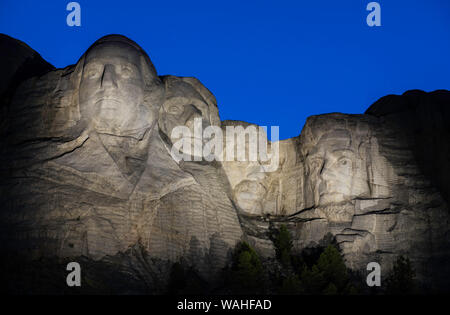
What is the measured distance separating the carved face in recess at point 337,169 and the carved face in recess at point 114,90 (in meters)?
8.31

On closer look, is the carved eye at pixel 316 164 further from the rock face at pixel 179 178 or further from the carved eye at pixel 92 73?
the carved eye at pixel 92 73

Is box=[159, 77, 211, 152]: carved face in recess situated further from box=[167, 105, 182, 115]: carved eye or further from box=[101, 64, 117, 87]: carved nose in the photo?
box=[101, 64, 117, 87]: carved nose

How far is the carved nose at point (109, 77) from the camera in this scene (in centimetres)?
2873

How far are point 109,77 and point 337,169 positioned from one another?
35.7 ft

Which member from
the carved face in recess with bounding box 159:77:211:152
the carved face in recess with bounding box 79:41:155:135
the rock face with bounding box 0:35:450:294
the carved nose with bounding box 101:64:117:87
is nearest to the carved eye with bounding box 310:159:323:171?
the rock face with bounding box 0:35:450:294

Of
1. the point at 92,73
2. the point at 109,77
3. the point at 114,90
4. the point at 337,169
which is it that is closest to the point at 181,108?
the point at 114,90

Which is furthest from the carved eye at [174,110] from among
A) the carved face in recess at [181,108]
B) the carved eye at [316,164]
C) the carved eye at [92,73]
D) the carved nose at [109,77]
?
the carved eye at [316,164]

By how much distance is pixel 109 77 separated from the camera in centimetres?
2883

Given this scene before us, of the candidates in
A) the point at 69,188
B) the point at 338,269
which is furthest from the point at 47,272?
the point at 338,269

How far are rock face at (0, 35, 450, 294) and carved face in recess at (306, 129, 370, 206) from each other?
53 mm

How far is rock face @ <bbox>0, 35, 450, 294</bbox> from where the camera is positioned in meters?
26.4

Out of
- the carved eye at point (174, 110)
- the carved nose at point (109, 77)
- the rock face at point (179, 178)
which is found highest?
the carved nose at point (109, 77)

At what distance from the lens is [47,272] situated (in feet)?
81.4
